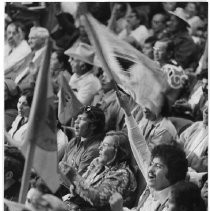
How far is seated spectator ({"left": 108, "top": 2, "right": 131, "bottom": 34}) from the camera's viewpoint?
5.39 metres

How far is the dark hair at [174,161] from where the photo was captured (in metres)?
4.54

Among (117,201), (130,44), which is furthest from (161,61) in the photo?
(117,201)

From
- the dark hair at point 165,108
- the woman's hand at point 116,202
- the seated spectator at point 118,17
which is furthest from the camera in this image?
the seated spectator at point 118,17

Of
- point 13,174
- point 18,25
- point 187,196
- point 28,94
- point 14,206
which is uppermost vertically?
point 18,25

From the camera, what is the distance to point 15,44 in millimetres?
5527

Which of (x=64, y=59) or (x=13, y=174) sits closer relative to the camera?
(x=13, y=174)

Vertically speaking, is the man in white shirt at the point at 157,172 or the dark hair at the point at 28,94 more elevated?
the dark hair at the point at 28,94

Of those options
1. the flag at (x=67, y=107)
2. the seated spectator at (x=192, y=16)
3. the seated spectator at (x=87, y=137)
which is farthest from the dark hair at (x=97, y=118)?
the seated spectator at (x=192, y=16)

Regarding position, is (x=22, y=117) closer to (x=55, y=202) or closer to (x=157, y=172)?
(x=55, y=202)

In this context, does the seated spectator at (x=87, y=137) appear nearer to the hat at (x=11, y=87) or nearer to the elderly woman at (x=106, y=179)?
the elderly woman at (x=106, y=179)

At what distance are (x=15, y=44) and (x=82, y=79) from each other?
516mm

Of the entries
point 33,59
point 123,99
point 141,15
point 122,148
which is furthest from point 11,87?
point 141,15

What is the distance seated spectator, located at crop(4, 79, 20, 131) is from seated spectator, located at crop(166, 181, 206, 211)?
1.15 meters

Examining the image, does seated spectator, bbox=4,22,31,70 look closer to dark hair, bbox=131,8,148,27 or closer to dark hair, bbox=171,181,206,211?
dark hair, bbox=131,8,148,27
